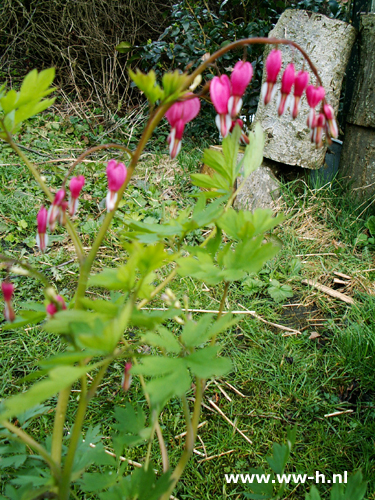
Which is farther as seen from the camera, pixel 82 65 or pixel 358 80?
pixel 82 65

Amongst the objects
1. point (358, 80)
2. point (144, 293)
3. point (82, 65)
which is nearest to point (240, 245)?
point (144, 293)

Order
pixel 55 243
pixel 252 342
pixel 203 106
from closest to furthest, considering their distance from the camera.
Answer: pixel 252 342
pixel 55 243
pixel 203 106

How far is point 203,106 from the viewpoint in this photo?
153 inches

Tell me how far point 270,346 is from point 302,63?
2.00m

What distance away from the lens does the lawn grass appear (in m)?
1.30

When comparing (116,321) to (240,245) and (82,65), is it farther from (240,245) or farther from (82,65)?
(82,65)

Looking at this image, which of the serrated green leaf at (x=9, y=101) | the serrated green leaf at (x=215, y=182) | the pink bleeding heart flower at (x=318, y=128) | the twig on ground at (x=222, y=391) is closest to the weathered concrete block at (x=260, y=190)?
the twig on ground at (x=222, y=391)

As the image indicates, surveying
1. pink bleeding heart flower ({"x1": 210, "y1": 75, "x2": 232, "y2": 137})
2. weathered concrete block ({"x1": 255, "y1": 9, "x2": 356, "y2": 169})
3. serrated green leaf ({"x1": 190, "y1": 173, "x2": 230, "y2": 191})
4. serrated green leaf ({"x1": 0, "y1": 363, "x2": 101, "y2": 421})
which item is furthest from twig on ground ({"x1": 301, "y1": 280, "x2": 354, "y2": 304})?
serrated green leaf ({"x1": 0, "y1": 363, "x2": 101, "y2": 421})

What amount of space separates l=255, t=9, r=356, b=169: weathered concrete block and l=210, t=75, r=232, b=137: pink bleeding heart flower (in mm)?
2155

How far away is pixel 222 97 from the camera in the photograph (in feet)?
2.25

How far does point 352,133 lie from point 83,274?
266 cm

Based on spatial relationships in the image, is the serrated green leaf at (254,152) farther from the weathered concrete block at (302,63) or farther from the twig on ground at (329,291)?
the weathered concrete block at (302,63)

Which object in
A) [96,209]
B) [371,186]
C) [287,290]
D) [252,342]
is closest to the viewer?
[252,342]

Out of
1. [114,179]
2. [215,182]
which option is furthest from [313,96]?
[114,179]
